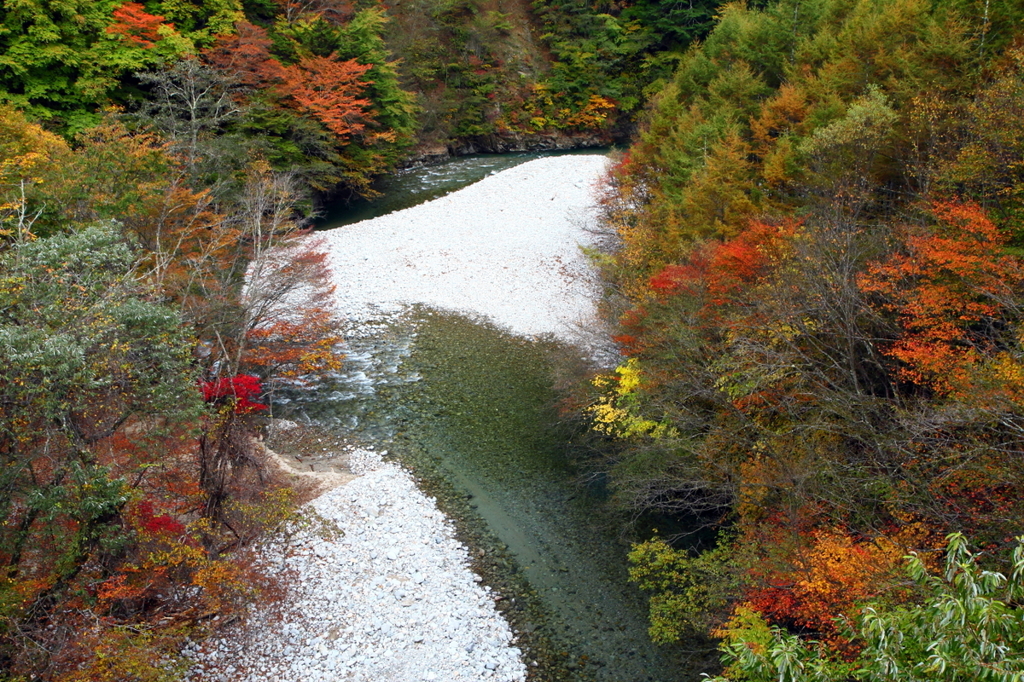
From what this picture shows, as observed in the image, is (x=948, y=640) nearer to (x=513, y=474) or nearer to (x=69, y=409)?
(x=69, y=409)

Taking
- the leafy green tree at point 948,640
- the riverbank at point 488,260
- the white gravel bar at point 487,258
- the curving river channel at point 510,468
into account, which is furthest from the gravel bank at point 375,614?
the white gravel bar at point 487,258

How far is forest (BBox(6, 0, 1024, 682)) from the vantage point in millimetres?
7508

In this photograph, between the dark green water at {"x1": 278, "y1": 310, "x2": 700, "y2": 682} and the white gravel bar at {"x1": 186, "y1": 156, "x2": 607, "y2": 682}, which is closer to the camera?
the white gravel bar at {"x1": 186, "y1": 156, "x2": 607, "y2": 682}

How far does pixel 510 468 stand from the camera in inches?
560

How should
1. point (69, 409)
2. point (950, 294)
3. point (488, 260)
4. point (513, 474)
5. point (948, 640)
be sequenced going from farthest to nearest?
point (488, 260), point (513, 474), point (950, 294), point (69, 409), point (948, 640)

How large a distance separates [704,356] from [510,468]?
16.5 ft

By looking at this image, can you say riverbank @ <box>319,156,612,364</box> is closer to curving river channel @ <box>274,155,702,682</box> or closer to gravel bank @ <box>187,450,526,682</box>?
curving river channel @ <box>274,155,702,682</box>

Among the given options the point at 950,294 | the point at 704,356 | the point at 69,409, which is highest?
the point at 950,294

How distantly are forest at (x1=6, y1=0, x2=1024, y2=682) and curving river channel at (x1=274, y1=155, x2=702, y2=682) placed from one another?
723 mm

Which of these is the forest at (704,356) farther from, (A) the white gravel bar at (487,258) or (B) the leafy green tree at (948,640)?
(A) the white gravel bar at (487,258)

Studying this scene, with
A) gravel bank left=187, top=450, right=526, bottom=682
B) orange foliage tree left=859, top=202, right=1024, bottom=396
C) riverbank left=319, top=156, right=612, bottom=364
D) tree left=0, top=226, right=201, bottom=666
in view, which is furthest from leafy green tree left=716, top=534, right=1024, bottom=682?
riverbank left=319, top=156, right=612, bottom=364

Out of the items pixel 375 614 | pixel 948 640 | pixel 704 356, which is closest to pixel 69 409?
pixel 375 614

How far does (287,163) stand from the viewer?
1022 inches

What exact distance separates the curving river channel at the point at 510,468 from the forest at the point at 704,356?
72 centimetres
